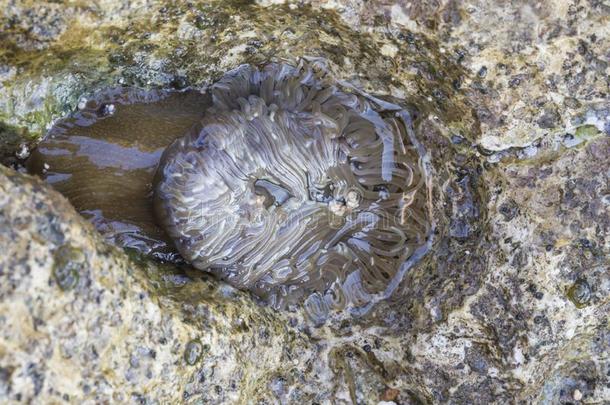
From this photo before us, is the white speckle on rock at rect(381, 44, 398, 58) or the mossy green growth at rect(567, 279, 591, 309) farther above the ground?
the white speckle on rock at rect(381, 44, 398, 58)

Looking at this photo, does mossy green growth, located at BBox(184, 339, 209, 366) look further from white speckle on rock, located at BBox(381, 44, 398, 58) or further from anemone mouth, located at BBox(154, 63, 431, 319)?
white speckle on rock, located at BBox(381, 44, 398, 58)

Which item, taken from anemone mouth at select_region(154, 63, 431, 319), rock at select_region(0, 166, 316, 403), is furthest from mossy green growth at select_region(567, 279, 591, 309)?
rock at select_region(0, 166, 316, 403)

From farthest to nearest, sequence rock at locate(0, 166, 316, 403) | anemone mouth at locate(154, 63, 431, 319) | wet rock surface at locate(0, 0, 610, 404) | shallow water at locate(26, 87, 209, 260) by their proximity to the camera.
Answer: shallow water at locate(26, 87, 209, 260) < anemone mouth at locate(154, 63, 431, 319) < wet rock surface at locate(0, 0, 610, 404) < rock at locate(0, 166, 316, 403)

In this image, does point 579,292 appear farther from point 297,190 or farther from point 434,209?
point 297,190

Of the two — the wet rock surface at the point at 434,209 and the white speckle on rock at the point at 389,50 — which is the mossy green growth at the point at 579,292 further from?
the white speckle on rock at the point at 389,50

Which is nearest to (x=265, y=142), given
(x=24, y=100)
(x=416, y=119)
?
(x=416, y=119)

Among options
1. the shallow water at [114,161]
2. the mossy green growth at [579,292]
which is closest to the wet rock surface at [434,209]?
the mossy green growth at [579,292]

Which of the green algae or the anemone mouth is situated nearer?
the green algae

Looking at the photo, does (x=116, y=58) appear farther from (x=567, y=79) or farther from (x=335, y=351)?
(x=567, y=79)
